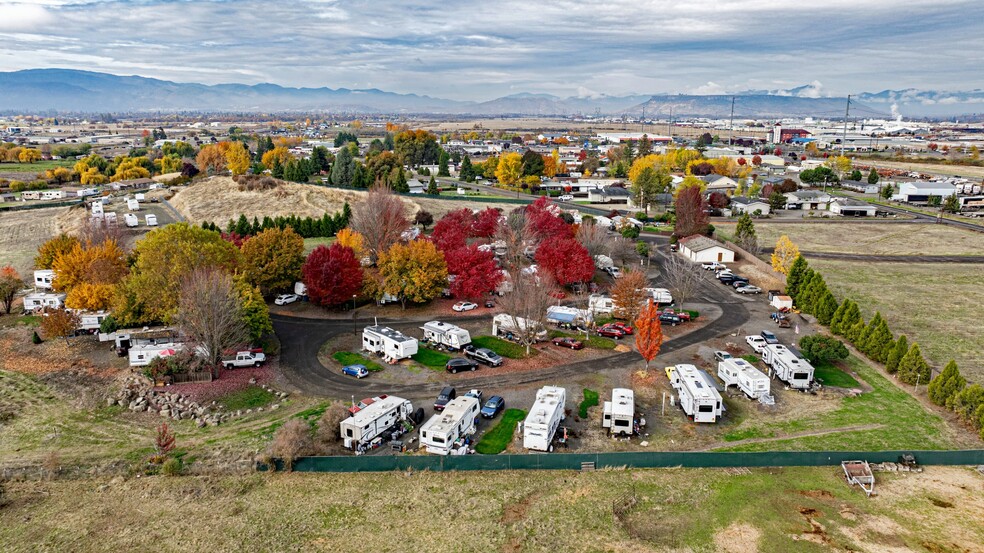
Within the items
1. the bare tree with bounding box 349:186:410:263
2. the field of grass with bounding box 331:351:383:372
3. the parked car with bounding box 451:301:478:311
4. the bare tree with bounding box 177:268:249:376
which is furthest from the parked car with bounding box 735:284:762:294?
the bare tree with bounding box 177:268:249:376

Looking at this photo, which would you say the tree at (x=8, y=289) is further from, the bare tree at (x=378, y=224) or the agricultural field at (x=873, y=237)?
the agricultural field at (x=873, y=237)

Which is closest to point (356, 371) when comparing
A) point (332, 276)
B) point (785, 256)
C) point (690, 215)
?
point (332, 276)

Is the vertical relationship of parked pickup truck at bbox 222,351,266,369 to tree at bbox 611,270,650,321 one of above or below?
below

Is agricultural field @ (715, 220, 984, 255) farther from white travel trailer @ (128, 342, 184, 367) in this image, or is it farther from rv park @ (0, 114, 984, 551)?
white travel trailer @ (128, 342, 184, 367)

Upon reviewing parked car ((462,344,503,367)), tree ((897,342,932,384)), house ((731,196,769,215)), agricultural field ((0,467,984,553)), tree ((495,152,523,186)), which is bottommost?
agricultural field ((0,467,984,553))

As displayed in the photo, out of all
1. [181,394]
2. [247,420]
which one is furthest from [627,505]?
[181,394]
